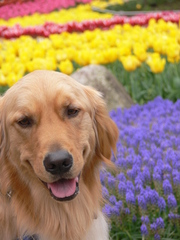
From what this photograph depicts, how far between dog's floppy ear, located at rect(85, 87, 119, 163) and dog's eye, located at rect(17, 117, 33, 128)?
586 mm

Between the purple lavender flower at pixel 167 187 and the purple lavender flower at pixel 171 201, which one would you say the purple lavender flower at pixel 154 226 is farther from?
the purple lavender flower at pixel 167 187

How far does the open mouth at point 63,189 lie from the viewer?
2721mm

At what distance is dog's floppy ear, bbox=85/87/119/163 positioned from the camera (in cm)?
319

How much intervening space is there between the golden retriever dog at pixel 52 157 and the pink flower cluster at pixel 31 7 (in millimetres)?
17151

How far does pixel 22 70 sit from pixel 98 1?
17659 millimetres

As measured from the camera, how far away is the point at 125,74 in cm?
720

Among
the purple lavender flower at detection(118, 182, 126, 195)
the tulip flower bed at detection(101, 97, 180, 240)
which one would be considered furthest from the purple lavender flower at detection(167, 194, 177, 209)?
the purple lavender flower at detection(118, 182, 126, 195)

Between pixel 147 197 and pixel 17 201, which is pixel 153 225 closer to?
pixel 147 197

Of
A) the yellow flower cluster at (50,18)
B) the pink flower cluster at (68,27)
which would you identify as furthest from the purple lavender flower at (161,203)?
the yellow flower cluster at (50,18)

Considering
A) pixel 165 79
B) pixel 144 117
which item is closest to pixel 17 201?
pixel 144 117

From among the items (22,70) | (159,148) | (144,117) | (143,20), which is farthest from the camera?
(143,20)

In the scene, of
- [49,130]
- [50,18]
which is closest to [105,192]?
[49,130]

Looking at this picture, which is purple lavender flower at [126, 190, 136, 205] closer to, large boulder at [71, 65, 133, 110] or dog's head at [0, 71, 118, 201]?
dog's head at [0, 71, 118, 201]

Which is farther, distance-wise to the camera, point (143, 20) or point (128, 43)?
point (143, 20)
